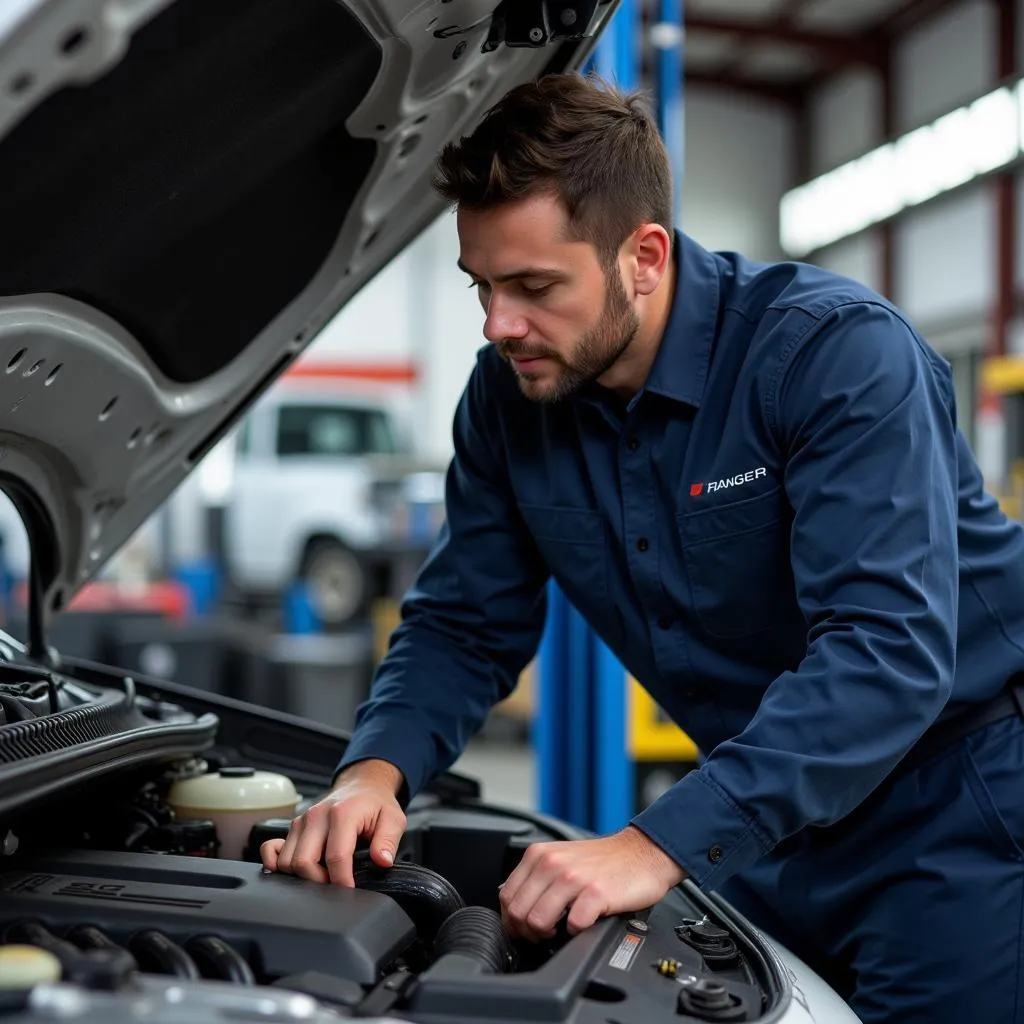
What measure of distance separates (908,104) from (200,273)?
462 inches

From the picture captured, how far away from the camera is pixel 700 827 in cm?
113

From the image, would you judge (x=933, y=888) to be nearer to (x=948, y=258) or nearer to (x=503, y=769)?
(x=503, y=769)

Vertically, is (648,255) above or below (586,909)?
above

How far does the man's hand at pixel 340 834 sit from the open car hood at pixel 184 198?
1.64 feet

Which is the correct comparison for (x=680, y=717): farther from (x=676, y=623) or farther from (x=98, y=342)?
(x=98, y=342)

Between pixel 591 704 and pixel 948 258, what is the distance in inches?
362

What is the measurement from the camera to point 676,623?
147 cm

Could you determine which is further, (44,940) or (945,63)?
(945,63)

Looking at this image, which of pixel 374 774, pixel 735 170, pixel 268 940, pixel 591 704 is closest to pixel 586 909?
pixel 268 940

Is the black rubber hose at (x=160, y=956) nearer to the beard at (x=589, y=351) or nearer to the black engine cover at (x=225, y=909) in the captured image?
the black engine cover at (x=225, y=909)

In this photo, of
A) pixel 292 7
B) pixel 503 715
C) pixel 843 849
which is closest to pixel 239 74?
pixel 292 7

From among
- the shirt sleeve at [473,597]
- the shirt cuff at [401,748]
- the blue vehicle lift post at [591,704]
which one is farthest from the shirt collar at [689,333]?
the blue vehicle lift post at [591,704]

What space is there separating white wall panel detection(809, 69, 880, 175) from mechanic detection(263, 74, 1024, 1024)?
449 inches

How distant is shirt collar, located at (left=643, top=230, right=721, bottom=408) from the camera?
1.43 metres
